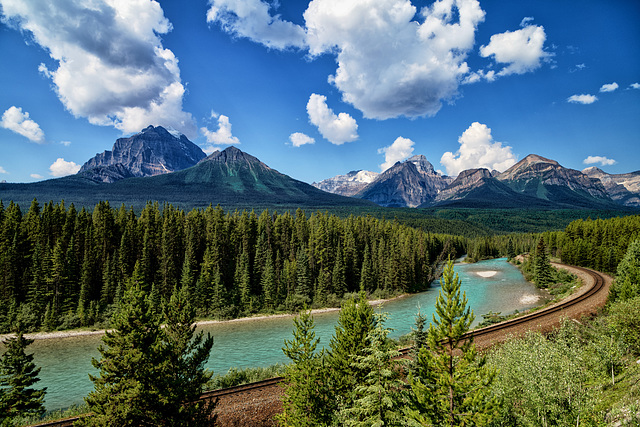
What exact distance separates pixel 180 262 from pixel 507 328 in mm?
66596

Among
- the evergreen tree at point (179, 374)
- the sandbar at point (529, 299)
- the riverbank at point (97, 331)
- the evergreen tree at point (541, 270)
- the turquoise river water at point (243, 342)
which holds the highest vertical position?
the evergreen tree at point (179, 374)

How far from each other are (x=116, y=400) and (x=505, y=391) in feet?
70.8

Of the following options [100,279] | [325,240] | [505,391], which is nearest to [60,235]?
[100,279]

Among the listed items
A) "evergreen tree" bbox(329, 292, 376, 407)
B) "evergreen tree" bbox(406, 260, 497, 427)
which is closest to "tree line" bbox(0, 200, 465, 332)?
"evergreen tree" bbox(329, 292, 376, 407)

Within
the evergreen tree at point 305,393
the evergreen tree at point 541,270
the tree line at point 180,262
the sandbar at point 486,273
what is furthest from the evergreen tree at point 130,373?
the sandbar at point 486,273

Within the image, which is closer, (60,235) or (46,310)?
(46,310)

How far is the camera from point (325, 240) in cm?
8125

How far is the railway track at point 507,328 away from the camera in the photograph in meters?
25.4

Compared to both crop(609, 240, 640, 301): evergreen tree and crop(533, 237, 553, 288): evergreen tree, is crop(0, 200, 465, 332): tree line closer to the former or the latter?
crop(533, 237, 553, 288): evergreen tree

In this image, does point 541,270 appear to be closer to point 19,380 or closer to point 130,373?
point 130,373

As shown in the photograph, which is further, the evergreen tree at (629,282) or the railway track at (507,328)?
the evergreen tree at (629,282)

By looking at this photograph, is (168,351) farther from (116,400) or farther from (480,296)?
(480,296)

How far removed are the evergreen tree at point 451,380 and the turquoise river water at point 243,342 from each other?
4146 millimetres

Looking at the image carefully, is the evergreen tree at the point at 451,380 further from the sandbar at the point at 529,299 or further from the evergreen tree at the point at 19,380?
the sandbar at the point at 529,299
